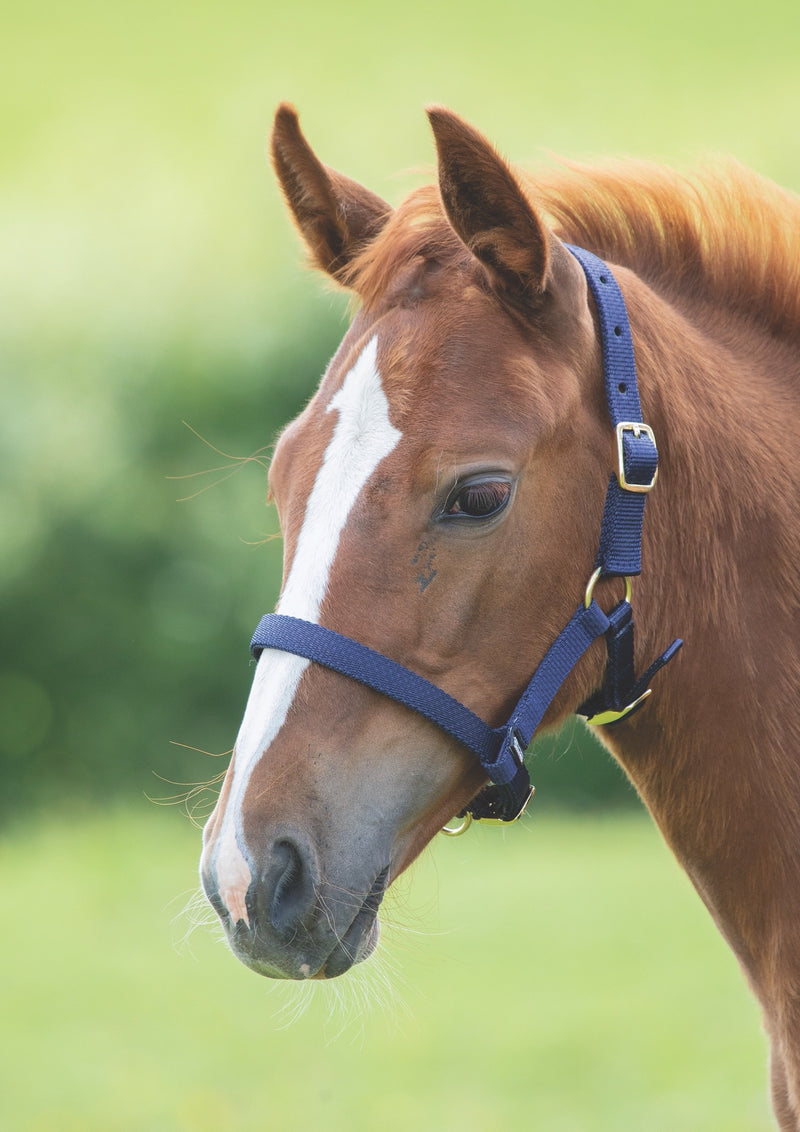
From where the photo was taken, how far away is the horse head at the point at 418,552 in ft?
6.22

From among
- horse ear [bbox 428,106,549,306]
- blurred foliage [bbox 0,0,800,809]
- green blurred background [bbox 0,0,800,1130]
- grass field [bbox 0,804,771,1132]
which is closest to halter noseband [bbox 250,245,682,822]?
horse ear [bbox 428,106,549,306]

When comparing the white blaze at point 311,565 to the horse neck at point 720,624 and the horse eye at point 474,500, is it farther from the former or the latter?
the horse neck at point 720,624

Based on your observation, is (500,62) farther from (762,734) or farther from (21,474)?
(762,734)

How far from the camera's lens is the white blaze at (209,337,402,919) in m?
1.88

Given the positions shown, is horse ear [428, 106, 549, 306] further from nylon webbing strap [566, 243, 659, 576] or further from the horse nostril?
the horse nostril

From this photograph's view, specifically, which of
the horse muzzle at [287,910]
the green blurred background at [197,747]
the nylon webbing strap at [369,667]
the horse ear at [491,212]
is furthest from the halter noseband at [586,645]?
the green blurred background at [197,747]

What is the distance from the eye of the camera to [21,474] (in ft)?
27.9

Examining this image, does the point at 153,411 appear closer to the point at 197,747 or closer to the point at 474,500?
the point at 197,747

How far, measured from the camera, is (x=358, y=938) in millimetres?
1973

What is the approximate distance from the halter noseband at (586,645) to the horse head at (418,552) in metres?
0.03

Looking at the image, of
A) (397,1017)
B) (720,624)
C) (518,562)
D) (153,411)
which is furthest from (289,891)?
(153,411)

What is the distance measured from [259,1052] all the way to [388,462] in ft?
15.9

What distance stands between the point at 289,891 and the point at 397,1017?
10.2 ft

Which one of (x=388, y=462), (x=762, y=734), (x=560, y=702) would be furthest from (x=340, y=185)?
(x=762, y=734)
